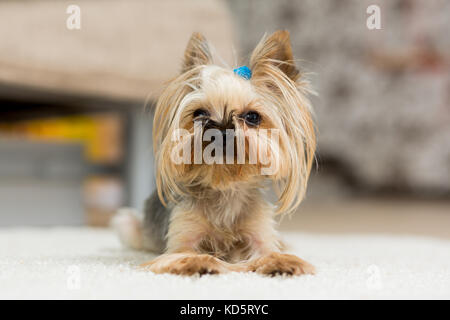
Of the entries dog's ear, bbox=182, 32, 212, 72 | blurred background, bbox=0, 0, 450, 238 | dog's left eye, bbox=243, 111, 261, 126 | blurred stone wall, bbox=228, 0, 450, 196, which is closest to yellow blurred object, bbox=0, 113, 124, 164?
blurred background, bbox=0, 0, 450, 238

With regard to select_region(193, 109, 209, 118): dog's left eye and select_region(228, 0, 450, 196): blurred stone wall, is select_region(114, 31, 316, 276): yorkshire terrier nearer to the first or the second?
select_region(193, 109, 209, 118): dog's left eye

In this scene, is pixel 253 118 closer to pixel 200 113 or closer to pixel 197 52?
pixel 200 113

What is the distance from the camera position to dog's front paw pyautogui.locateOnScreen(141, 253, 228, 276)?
3.06 feet

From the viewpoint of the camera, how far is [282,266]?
3.16 feet

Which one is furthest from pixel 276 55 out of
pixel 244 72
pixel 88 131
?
pixel 88 131

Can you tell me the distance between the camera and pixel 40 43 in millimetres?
1861

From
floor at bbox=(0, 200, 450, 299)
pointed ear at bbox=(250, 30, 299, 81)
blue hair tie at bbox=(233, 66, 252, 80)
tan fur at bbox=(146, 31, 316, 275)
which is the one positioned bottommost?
floor at bbox=(0, 200, 450, 299)

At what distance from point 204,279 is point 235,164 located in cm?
25

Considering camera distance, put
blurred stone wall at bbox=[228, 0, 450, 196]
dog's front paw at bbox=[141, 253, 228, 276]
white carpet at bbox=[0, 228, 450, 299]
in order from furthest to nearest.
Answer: blurred stone wall at bbox=[228, 0, 450, 196] < dog's front paw at bbox=[141, 253, 228, 276] < white carpet at bbox=[0, 228, 450, 299]

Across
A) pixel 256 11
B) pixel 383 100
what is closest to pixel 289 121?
pixel 383 100

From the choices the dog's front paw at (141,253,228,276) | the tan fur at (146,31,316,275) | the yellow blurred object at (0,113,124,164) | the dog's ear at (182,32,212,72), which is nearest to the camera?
the dog's front paw at (141,253,228,276)

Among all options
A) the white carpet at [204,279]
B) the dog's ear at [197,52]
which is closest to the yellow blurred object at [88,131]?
the white carpet at [204,279]

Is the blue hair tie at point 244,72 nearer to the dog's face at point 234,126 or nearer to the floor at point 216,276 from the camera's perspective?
the dog's face at point 234,126

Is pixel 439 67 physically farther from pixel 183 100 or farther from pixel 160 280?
pixel 160 280
